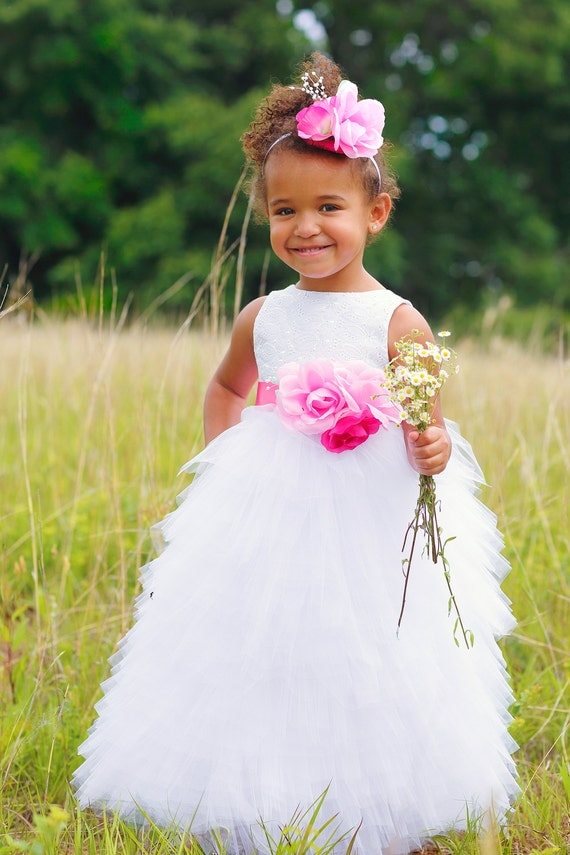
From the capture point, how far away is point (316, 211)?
1.75 metres

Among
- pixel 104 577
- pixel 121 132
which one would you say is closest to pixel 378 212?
pixel 104 577

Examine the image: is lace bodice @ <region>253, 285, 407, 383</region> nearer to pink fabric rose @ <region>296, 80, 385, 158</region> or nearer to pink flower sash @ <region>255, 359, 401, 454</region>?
pink flower sash @ <region>255, 359, 401, 454</region>

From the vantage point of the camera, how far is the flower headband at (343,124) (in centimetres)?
169

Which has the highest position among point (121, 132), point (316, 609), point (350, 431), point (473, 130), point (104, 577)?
point (473, 130)

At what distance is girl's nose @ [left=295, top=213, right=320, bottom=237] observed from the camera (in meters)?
1.73

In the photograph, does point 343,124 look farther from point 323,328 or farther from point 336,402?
point 336,402

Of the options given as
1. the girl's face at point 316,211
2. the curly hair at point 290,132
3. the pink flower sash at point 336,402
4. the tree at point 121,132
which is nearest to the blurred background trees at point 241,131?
the tree at point 121,132

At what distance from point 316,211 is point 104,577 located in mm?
1165

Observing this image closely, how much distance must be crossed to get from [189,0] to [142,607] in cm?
1595

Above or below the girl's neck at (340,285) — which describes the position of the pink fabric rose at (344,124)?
above

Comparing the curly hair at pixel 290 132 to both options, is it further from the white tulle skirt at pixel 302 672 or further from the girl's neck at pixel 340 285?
the white tulle skirt at pixel 302 672

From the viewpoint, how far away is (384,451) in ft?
5.63

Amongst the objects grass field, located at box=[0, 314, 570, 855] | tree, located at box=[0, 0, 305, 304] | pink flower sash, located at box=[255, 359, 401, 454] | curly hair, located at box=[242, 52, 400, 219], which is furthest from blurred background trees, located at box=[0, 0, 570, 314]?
pink flower sash, located at box=[255, 359, 401, 454]

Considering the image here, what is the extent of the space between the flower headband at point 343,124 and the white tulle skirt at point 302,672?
54 cm
